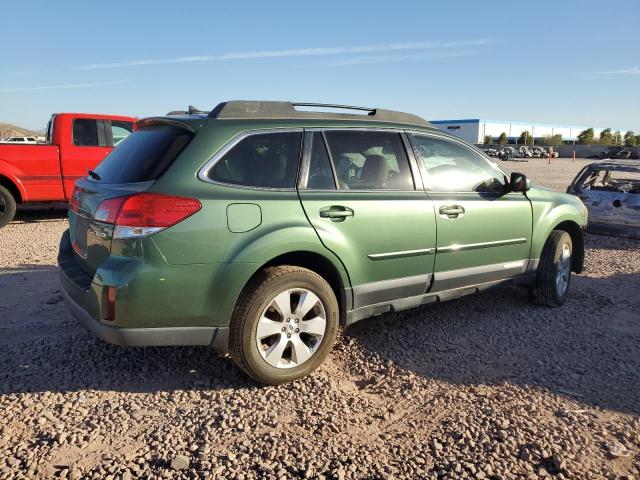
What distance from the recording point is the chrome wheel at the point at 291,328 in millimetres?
3283

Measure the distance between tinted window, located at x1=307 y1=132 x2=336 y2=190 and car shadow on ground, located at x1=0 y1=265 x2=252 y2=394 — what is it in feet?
4.66

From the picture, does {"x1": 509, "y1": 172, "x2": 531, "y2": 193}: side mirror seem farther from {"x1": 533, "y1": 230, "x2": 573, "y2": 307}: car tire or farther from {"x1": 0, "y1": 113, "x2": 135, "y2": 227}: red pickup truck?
{"x1": 0, "y1": 113, "x2": 135, "y2": 227}: red pickup truck

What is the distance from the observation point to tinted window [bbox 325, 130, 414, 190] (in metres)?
3.71

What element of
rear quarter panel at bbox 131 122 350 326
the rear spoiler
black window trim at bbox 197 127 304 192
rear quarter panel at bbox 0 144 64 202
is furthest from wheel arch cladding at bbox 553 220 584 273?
rear quarter panel at bbox 0 144 64 202

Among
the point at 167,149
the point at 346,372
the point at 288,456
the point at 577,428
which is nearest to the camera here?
the point at 288,456

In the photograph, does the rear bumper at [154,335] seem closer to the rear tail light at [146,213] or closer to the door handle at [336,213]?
the rear tail light at [146,213]

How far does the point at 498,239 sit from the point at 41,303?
4253 mm

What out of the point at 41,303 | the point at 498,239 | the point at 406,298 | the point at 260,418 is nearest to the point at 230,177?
the point at 260,418

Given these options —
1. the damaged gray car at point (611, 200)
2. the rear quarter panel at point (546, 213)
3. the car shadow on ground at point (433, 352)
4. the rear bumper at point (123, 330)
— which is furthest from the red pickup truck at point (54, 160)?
the damaged gray car at point (611, 200)

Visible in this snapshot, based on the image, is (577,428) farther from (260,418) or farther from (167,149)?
(167,149)

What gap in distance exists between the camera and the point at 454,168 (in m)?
4.36

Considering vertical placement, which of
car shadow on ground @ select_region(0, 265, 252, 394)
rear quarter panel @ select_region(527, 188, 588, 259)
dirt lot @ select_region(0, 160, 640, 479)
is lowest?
dirt lot @ select_region(0, 160, 640, 479)

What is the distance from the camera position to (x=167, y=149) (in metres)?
3.18

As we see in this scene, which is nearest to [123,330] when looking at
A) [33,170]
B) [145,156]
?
[145,156]
